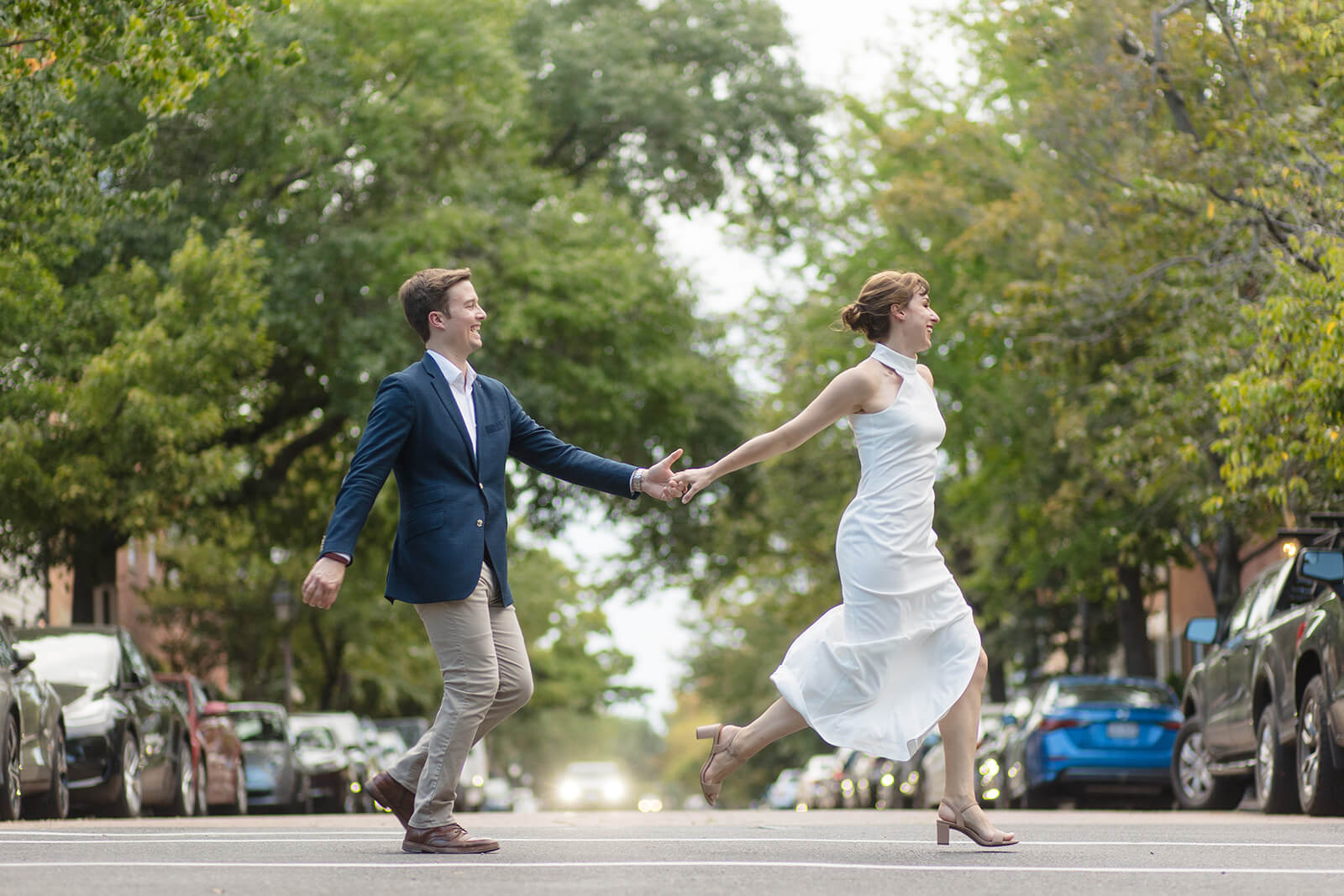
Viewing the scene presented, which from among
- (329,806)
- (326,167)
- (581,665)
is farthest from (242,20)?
(581,665)

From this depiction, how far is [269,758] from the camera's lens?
23.6 metres

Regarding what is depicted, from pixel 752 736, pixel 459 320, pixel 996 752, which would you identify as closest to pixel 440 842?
pixel 752 736

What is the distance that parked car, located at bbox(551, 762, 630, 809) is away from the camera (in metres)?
67.7

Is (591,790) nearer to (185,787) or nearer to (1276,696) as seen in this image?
(185,787)

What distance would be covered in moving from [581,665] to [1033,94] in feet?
141

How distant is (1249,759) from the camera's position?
14453mm

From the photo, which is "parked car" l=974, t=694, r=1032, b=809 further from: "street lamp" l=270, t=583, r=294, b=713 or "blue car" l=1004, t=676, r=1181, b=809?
"street lamp" l=270, t=583, r=294, b=713

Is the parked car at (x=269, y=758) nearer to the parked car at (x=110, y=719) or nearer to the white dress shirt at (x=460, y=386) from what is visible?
the parked car at (x=110, y=719)

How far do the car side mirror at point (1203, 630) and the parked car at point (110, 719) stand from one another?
830cm

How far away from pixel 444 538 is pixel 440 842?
1.04 m

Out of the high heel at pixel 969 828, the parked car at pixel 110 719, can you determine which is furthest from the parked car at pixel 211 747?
the high heel at pixel 969 828

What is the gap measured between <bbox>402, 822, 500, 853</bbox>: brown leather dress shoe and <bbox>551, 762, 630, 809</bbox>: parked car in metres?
60.8

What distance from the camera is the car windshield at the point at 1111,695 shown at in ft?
62.9

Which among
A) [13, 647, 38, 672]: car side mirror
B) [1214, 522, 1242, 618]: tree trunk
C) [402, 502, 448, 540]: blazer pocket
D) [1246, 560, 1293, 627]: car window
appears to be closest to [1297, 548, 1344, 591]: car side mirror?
[1246, 560, 1293, 627]: car window
